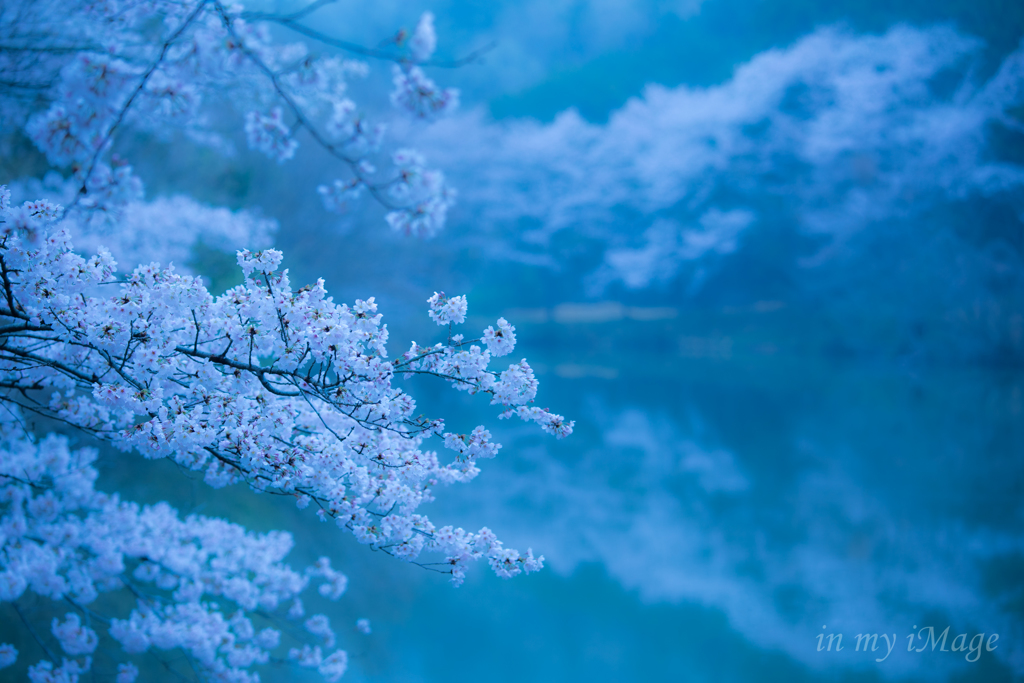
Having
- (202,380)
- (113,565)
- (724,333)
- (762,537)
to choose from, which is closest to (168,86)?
(202,380)

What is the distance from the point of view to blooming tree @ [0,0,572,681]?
1.00m

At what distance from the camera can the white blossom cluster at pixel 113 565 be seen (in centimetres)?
152

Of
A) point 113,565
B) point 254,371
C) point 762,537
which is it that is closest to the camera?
point 254,371

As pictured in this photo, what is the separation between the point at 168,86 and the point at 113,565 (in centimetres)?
135

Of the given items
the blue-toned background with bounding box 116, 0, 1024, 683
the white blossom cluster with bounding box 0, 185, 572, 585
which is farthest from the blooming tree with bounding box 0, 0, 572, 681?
the blue-toned background with bounding box 116, 0, 1024, 683

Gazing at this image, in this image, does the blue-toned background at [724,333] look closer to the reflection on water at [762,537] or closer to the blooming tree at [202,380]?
the reflection on water at [762,537]

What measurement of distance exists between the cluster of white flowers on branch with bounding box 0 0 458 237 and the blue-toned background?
184 cm

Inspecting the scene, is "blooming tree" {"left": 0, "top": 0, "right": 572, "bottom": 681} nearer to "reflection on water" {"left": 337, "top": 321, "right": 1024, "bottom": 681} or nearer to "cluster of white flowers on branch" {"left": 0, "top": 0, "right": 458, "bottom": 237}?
"cluster of white flowers on branch" {"left": 0, "top": 0, "right": 458, "bottom": 237}

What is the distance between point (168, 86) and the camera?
4.79ft

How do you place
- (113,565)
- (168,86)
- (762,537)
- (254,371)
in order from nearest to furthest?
(254,371)
(168,86)
(113,565)
(762,537)

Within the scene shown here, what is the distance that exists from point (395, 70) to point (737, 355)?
44.3 ft

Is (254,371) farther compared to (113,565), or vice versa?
(113,565)

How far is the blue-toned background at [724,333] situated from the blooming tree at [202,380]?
1068 millimetres

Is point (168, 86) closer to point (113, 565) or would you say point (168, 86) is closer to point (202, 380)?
point (202, 380)
